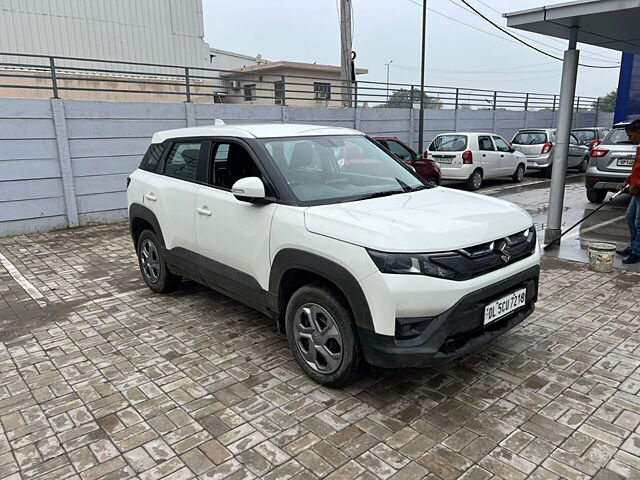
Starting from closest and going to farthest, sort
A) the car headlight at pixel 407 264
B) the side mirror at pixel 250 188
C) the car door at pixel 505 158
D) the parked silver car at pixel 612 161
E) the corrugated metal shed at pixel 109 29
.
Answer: the car headlight at pixel 407 264, the side mirror at pixel 250 188, the parked silver car at pixel 612 161, the car door at pixel 505 158, the corrugated metal shed at pixel 109 29

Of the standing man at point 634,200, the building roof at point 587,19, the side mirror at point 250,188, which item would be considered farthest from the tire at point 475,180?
the side mirror at point 250,188

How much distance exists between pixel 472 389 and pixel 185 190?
3.03 m

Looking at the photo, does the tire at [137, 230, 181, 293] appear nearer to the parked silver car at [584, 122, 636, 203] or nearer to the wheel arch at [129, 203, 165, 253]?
the wheel arch at [129, 203, 165, 253]

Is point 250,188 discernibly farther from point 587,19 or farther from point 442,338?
point 587,19

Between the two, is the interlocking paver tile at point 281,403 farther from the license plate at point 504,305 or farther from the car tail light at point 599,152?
the car tail light at point 599,152

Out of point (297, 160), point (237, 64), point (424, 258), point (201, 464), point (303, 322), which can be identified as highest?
point (237, 64)

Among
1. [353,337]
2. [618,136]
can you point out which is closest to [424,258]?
[353,337]

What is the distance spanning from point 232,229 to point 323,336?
1230 millimetres

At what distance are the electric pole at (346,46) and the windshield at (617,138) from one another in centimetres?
700

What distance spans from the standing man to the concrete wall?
7.84 metres

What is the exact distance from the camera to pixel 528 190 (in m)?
13.4

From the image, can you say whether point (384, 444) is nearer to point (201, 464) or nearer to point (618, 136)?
point (201, 464)

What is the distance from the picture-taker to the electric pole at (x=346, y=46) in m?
14.5

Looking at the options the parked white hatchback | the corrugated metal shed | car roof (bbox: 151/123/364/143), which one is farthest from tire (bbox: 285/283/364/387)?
the corrugated metal shed
